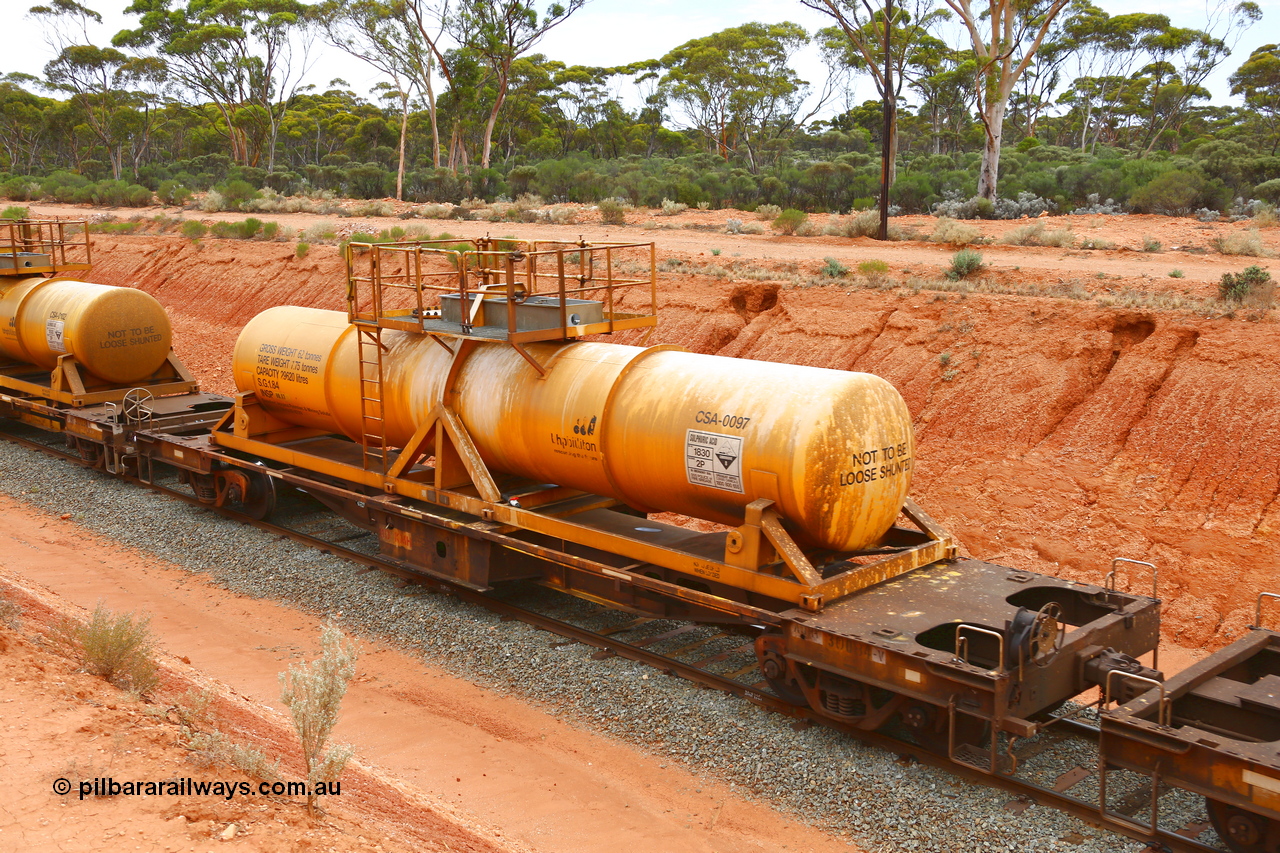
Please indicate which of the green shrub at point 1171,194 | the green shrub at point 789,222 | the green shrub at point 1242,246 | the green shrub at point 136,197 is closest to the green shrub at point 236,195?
the green shrub at point 136,197

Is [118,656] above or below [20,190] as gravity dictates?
below

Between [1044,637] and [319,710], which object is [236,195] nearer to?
[319,710]

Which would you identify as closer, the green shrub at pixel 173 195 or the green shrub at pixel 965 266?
the green shrub at pixel 965 266

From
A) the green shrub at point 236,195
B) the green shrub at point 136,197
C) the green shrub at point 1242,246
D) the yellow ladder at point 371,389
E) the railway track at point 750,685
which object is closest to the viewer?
the railway track at point 750,685

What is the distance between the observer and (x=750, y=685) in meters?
9.09

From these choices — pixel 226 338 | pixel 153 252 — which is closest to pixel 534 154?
pixel 153 252

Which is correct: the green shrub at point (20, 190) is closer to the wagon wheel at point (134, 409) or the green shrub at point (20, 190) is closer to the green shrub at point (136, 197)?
the green shrub at point (136, 197)

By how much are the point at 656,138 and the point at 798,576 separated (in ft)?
223

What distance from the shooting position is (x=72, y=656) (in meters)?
8.47

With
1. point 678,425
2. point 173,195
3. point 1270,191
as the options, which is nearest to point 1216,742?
point 678,425

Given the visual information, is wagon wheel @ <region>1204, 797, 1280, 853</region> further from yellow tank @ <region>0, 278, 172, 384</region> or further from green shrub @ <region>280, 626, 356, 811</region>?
yellow tank @ <region>0, 278, 172, 384</region>

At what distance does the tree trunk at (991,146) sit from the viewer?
111 feet

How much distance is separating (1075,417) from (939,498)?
231cm

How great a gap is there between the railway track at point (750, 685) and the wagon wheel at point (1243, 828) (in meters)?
0.22
